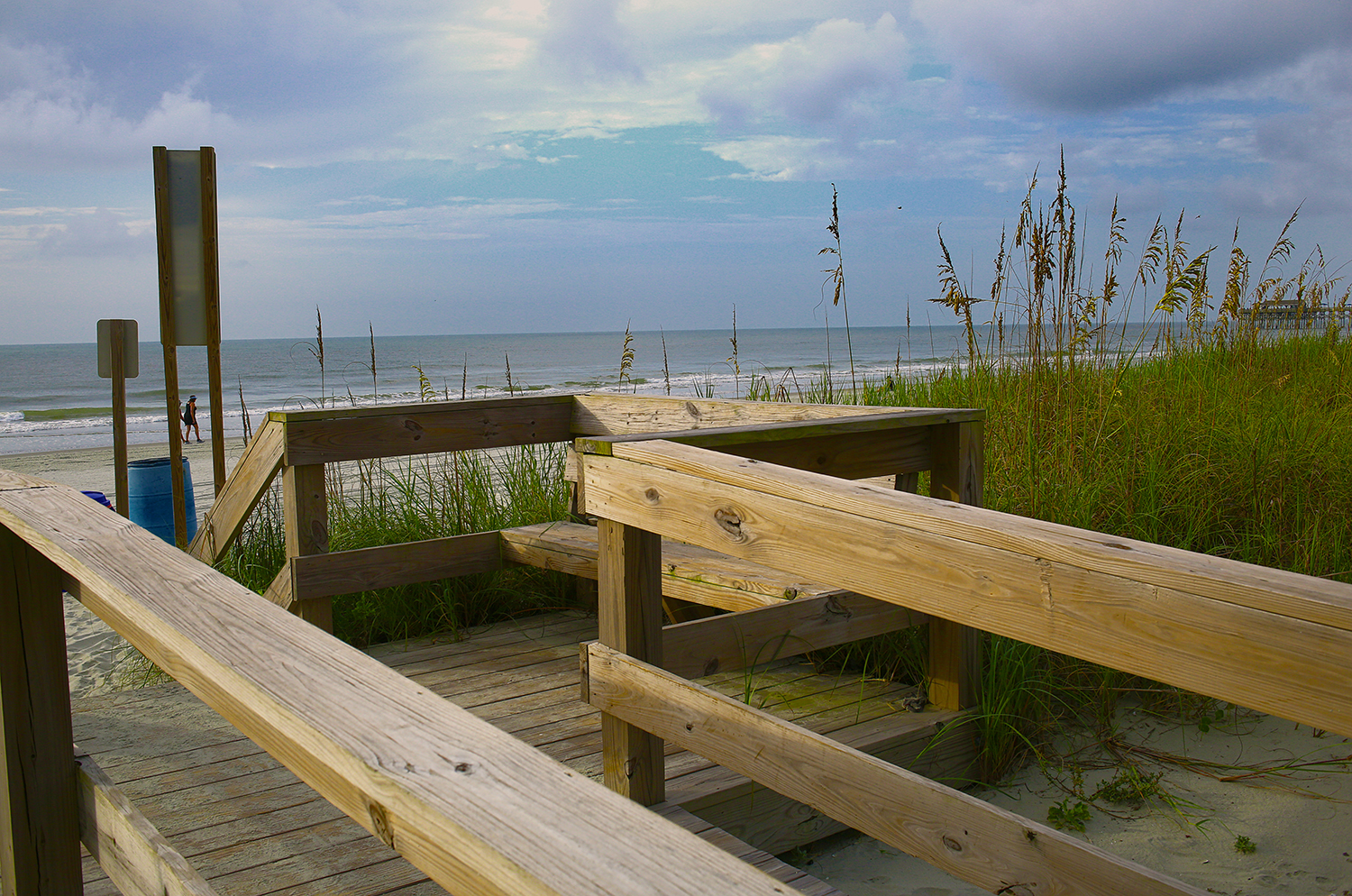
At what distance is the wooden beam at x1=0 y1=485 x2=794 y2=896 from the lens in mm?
545

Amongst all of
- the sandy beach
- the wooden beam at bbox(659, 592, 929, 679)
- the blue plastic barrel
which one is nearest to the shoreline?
the blue plastic barrel

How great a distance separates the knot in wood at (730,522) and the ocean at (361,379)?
343 centimetres

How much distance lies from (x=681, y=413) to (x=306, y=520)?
1.49m

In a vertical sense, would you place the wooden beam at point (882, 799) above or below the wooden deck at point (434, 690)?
above

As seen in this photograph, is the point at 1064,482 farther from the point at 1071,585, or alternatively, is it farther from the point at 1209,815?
the point at 1071,585

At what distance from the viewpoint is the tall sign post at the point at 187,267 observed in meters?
5.04

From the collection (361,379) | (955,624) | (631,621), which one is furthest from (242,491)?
(361,379)

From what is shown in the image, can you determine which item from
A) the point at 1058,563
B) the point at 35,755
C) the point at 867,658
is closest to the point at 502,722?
the point at 867,658

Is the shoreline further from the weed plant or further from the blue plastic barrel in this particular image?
the weed plant

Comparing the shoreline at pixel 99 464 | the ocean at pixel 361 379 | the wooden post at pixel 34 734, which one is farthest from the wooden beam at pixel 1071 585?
the shoreline at pixel 99 464

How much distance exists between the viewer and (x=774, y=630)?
2.69m

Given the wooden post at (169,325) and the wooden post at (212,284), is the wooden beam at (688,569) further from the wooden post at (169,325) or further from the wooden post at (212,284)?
the wooden post at (169,325)

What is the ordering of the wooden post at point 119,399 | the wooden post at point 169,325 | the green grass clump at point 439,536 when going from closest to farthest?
1. the green grass clump at point 439,536
2. the wooden post at point 169,325
3. the wooden post at point 119,399

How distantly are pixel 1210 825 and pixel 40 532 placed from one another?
2.90 m
